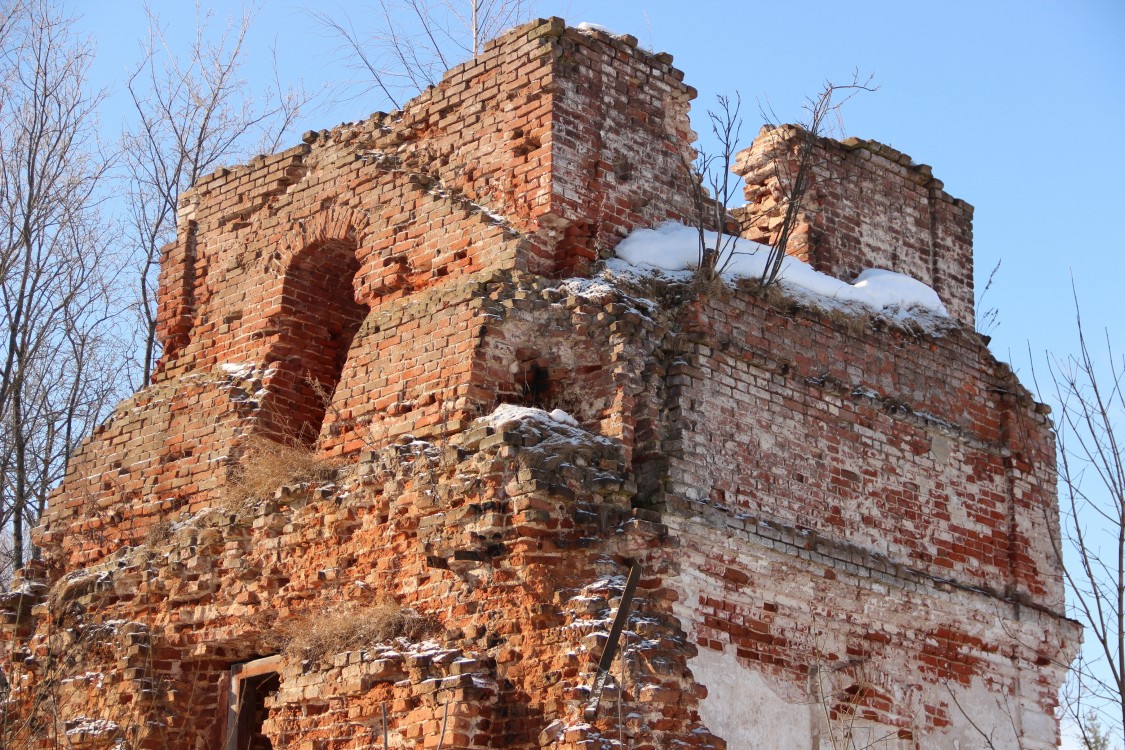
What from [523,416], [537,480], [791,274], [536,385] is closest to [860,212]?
[791,274]

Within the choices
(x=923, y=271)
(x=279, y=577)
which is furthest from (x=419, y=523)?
(x=923, y=271)

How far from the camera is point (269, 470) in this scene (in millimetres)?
8594

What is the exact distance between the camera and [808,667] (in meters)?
7.77

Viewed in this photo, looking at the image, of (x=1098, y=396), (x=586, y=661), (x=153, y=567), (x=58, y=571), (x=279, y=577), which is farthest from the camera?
(x=58, y=571)

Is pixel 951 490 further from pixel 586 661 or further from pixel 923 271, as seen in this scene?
pixel 586 661

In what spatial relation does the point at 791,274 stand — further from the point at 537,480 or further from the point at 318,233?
the point at 318,233

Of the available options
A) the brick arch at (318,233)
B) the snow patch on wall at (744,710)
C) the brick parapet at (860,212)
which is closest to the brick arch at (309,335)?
the brick arch at (318,233)

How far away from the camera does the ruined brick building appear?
7215 millimetres

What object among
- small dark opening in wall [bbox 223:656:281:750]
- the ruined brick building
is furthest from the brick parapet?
small dark opening in wall [bbox 223:656:281:750]

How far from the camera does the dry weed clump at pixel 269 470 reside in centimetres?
834

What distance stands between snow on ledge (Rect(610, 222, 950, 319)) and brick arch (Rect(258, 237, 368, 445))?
2.07 meters

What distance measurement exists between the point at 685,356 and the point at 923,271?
325 cm

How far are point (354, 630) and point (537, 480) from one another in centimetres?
123

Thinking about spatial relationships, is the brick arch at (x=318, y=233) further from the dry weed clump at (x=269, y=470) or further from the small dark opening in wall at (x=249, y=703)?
the small dark opening in wall at (x=249, y=703)
